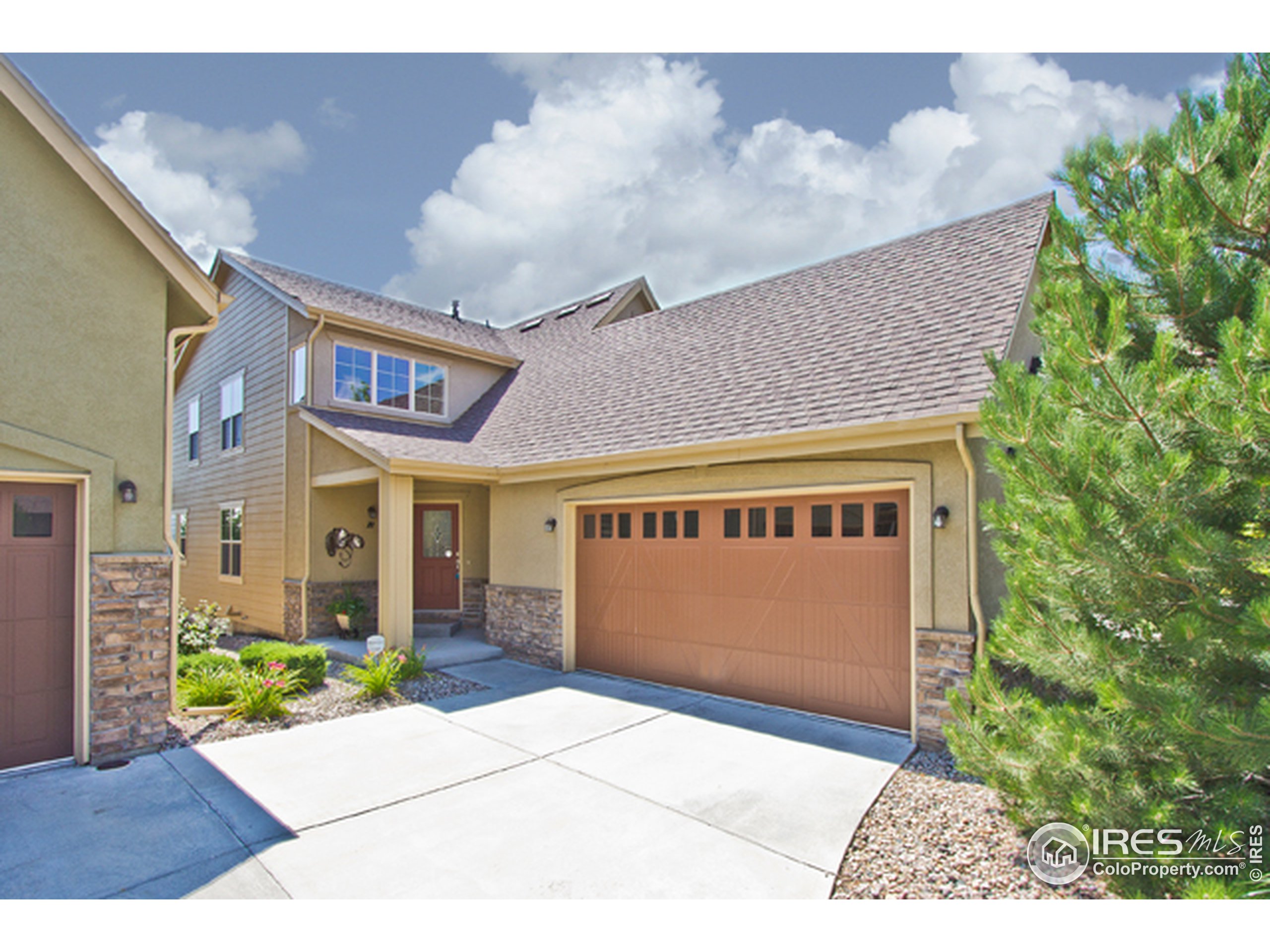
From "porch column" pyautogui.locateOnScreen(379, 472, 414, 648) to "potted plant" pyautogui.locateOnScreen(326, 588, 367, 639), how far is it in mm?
2143

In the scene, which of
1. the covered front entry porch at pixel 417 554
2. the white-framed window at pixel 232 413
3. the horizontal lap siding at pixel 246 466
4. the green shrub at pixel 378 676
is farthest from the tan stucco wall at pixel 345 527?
the green shrub at pixel 378 676

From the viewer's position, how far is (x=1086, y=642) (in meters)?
3.44

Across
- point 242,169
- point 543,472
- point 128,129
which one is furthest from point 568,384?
point 128,129

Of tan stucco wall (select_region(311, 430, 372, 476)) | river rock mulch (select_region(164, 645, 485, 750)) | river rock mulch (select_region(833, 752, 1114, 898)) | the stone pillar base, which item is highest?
tan stucco wall (select_region(311, 430, 372, 476))

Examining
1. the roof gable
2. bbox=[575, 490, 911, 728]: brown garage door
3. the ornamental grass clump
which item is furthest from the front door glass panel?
the roof gable

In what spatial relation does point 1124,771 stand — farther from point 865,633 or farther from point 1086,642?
point 865,633

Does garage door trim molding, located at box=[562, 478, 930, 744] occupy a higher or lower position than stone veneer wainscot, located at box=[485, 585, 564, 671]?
higher

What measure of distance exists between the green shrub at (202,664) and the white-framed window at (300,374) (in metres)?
A: 4.48

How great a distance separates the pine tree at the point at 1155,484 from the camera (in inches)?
116

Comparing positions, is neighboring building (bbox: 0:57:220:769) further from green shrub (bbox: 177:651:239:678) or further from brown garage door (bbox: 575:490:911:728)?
brown garage door (bbox: 575:490:911:728)

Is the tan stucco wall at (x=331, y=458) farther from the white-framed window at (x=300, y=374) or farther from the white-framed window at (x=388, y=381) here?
the white-framed window at (x=388, y=381)

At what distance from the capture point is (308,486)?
11070 mm

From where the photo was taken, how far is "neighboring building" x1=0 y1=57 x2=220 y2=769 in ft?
17.6

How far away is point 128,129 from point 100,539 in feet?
14.3
